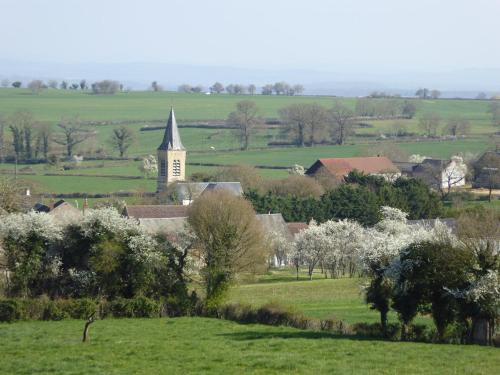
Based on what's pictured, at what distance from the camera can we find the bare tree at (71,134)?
355ft

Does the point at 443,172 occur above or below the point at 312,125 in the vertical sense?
below

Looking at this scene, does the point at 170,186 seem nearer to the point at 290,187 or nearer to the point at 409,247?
the point at 290,187

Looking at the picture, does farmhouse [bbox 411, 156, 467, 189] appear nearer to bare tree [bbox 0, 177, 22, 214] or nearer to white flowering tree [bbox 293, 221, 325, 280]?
white flowering tree [bbox 293, 221, 325, 280]

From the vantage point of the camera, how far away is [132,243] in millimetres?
34375

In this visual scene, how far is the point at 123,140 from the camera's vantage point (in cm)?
11144

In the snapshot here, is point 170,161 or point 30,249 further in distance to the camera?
point 170,161

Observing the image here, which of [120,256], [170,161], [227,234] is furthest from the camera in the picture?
[170,161]

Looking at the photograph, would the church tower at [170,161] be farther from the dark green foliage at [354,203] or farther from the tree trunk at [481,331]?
the tree trunk at [481,331]

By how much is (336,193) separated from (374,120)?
277 feet

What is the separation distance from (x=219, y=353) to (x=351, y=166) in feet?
226

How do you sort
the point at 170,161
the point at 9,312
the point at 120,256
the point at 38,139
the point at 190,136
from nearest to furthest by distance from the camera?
the point at 9,312, the point at 120,256, the point at 170,161, the point at 38,139, the point at 190,136

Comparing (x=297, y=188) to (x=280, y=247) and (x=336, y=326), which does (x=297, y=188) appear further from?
(x=336, y=326)

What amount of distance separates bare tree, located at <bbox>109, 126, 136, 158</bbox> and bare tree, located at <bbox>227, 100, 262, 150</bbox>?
13182mm

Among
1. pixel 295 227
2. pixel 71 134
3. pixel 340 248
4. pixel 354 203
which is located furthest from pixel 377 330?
pixel 71 134
